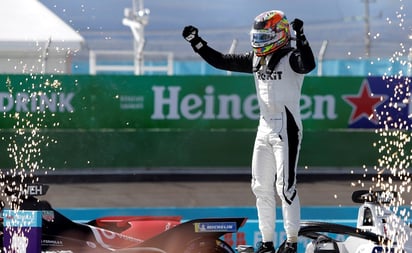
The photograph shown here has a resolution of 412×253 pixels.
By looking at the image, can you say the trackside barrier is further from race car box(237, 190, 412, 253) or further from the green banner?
race car box(237, 190, 412, 253)

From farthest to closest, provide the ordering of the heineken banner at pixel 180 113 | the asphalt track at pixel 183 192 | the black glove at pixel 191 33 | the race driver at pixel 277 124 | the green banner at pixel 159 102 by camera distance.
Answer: the green banner at pixel 159 102 < the heineken banner at pixel 180 113 < the asphalt track at pixel 183 192 < the black glove at pixel 191 33 < the race driver at pixel 277 124

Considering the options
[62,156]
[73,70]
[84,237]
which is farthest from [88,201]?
[73,70]

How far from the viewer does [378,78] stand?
15.0 metres

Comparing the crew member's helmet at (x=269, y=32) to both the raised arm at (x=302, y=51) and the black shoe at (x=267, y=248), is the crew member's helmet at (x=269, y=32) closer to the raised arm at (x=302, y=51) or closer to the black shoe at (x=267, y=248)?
the raised arm at (x=302, y=51)

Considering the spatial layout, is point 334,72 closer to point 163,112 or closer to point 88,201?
point 163,112

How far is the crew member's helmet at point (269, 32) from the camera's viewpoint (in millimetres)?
5574

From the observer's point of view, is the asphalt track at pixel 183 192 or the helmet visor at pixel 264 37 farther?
the asphalt track at pixel 183 192

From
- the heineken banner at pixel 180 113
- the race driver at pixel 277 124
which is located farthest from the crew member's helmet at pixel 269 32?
the heineken banner at pixel 180 113

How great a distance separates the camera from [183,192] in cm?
1216

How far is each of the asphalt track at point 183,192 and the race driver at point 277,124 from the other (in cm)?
548

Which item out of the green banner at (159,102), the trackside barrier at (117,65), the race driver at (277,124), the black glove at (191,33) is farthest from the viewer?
the trackside barrier at (117,65)

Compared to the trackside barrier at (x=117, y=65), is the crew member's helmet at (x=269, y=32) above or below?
below

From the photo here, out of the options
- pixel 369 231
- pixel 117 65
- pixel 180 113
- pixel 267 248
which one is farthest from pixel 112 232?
pixel 117 65

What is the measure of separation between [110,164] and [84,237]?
25.9 feet
